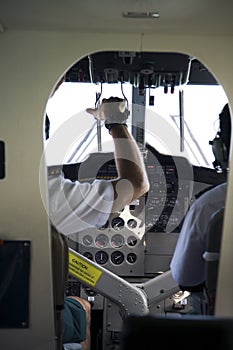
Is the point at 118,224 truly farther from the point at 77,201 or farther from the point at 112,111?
the point at 77,201

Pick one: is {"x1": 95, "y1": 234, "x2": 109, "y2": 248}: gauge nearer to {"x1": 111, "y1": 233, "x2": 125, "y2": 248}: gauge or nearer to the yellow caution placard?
{"x1": 111, "y1": 233, "x2": 125, "y2": 248}: gauge

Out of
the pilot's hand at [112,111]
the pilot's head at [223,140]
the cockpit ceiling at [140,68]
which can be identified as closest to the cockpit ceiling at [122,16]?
the cockpit ceiling at [140,68]

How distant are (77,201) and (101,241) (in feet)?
9.03

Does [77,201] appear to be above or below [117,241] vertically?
above

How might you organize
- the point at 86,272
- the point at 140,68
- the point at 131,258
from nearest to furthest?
the point at 140,68 < the point at 86,272 < the point at 131,258

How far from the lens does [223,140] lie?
3049 mm

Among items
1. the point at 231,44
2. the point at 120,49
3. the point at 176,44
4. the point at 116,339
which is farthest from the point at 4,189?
the point at 116,339

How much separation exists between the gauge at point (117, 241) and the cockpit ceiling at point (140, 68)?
2.27 metres

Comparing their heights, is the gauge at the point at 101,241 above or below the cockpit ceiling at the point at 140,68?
below

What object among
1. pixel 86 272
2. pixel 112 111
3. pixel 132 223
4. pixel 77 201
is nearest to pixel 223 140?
pixel 77 201

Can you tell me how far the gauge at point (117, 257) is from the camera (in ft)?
18.7

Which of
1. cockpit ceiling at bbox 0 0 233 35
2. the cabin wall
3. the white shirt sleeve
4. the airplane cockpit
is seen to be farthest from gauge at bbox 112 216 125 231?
cockpit ceiling at bbox 0 0 233 35

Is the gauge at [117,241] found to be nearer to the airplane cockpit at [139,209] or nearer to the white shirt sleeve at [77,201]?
the airplane cockpit at [139,209]

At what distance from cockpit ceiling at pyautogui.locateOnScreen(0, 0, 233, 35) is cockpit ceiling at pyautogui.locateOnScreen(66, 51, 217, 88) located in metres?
0.32
